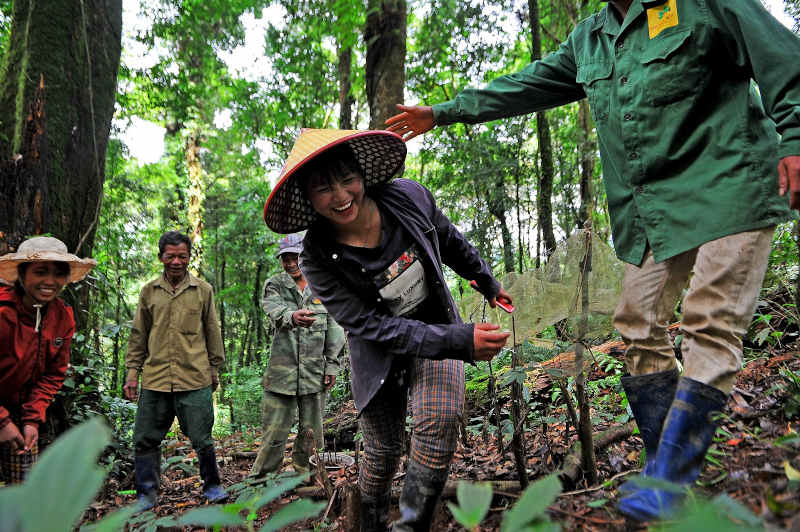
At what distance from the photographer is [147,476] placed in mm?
4488

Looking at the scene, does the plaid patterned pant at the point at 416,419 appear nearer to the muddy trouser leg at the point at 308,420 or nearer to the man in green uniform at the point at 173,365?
the man in green uniform at the point at 173,365

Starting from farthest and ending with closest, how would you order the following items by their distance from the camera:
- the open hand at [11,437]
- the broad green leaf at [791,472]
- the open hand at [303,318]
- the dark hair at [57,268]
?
the open hand at [303,318] → the dark hair at [57,268] → the open hand at [11,437] → the broad green leaf at [791,472]

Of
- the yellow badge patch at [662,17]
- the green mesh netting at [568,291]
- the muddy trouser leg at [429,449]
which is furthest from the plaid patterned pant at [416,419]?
the yellow badge patch at [662,17]

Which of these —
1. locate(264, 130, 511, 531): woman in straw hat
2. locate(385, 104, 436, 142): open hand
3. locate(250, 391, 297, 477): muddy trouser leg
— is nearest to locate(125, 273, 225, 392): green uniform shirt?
locate(250, 391, 297, 477): muddy trouser leg

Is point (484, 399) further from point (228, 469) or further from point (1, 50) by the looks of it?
point (1, 50)

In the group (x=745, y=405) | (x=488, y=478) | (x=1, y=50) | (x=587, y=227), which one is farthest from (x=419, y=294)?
(x=1, y=50)

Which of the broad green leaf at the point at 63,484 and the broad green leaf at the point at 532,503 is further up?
the broad green leaf at the point at 63,484

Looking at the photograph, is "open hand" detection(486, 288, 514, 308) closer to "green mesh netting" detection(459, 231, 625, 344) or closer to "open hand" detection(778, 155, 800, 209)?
"green mesh netting" detection(459, 231, 625, 344)

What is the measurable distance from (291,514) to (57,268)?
13.0 feet

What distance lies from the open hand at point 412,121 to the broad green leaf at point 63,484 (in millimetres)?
2480

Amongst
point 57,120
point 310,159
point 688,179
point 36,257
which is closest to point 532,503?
point 688,179

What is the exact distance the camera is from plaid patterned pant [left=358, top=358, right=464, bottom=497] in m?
2.24

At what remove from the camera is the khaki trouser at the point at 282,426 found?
497cm

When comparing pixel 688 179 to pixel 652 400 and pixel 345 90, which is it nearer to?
pixel 652 400
